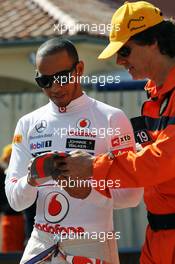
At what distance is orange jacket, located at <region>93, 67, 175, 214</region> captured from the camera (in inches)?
135

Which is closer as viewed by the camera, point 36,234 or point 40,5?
point 36,234

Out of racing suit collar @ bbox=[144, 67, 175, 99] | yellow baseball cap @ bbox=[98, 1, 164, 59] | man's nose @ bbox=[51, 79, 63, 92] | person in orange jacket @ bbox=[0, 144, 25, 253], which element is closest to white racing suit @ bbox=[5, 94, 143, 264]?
man's nose @ bbox=[51, 79, 63, 92]

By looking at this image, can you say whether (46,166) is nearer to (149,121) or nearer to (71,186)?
(71,186)

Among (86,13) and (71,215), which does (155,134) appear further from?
(86,13)

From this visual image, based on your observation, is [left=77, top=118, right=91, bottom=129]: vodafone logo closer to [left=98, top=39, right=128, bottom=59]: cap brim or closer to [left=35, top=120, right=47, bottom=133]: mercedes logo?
[left=35, top=120, right=47, bottom=133]: mercedes logo

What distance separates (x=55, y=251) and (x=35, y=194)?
299 mm

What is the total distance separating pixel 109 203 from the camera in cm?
383

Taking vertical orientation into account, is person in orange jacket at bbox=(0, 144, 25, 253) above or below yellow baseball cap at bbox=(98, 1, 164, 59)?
below

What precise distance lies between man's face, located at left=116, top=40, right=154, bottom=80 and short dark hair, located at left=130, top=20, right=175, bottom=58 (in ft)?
0.09

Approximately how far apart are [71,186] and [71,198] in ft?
0.36

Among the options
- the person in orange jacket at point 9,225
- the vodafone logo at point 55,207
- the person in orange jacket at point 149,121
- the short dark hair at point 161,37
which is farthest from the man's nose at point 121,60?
the person in orange jacket at point 9,225

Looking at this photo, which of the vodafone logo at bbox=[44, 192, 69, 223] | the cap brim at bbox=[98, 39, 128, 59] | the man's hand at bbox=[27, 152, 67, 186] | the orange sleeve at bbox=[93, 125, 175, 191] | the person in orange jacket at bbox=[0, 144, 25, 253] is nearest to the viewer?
the orange sleeve at bbox=[93, 125, 175, 191]

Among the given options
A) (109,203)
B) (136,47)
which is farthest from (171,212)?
(136,47)

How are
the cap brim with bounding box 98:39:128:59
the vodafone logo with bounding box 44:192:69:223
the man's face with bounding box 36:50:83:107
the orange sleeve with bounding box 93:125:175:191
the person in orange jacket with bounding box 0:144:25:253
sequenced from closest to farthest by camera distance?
the orange sleeve with bounding box 93:125:175:191 < the cap brim with bounding box 98:39:128:59 < the vodafone logo with bounding box 44:192:69:223 < the man's face with bounding box 36:50:83:107 < the person in orange jacket with bounding box 0:144:25:253
